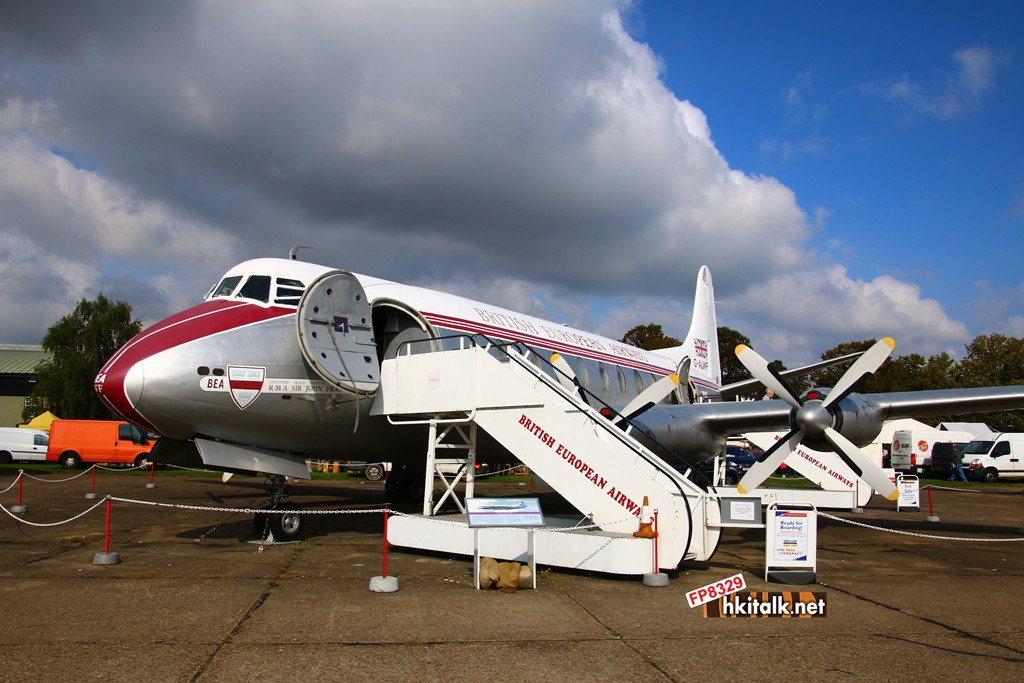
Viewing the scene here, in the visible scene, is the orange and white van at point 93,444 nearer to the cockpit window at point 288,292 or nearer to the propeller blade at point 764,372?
the cockpit window at point 288,292

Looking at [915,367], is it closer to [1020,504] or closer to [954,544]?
[1020,504]

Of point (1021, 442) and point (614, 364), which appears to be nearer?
point (614, 364)

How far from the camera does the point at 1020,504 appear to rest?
25.7 metres

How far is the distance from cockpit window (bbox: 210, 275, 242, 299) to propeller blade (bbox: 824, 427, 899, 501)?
35.2 feet

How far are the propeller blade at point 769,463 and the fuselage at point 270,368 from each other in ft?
20.2

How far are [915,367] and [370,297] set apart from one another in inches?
2768

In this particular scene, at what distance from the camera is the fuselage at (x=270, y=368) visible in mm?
11109

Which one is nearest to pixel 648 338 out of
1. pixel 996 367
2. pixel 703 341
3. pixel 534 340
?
pixel 996 367

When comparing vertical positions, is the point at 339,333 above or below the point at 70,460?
above

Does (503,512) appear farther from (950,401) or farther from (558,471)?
(950,401)

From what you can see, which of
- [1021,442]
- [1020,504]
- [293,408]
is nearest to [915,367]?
[1021,442]

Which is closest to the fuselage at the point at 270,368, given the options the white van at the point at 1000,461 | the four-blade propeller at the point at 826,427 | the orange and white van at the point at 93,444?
the four-blade propeller at the point at 826,427

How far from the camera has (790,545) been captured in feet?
31.6

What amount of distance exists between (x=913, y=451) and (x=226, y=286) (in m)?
44.0
